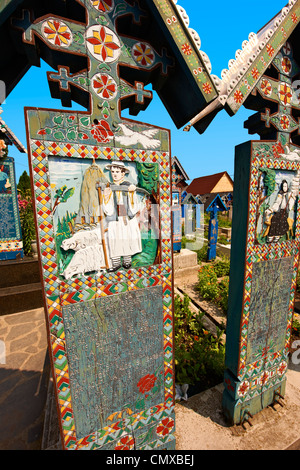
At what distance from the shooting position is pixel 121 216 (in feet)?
6.25

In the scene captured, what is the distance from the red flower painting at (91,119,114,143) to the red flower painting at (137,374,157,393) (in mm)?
2345

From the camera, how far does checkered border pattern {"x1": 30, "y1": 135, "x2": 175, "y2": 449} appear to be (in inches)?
64.8

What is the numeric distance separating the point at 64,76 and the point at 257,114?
2002mm

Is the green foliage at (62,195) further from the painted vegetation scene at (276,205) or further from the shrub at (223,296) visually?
the shrub at (223,296)

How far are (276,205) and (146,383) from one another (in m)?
2.49

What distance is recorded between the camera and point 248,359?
2.75m

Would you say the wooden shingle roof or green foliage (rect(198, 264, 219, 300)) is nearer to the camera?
green foliage (rect(198, 264, 219, 300))

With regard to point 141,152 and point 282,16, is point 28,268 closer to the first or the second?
point 141,152

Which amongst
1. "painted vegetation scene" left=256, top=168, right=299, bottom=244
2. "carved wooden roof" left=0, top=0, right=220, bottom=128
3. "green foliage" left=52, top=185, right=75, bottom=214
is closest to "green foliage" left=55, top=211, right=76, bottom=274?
"green foliage" left=52, top=185, right=75, bottom=214

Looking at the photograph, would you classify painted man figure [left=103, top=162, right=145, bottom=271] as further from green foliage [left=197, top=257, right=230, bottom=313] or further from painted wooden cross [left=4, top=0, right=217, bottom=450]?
green foliage [left=197, top=257, right=230, bottom=313]

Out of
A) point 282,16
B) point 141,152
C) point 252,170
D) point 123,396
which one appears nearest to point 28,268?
point 123,396

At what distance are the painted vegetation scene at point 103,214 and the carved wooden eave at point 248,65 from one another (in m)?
0.85
